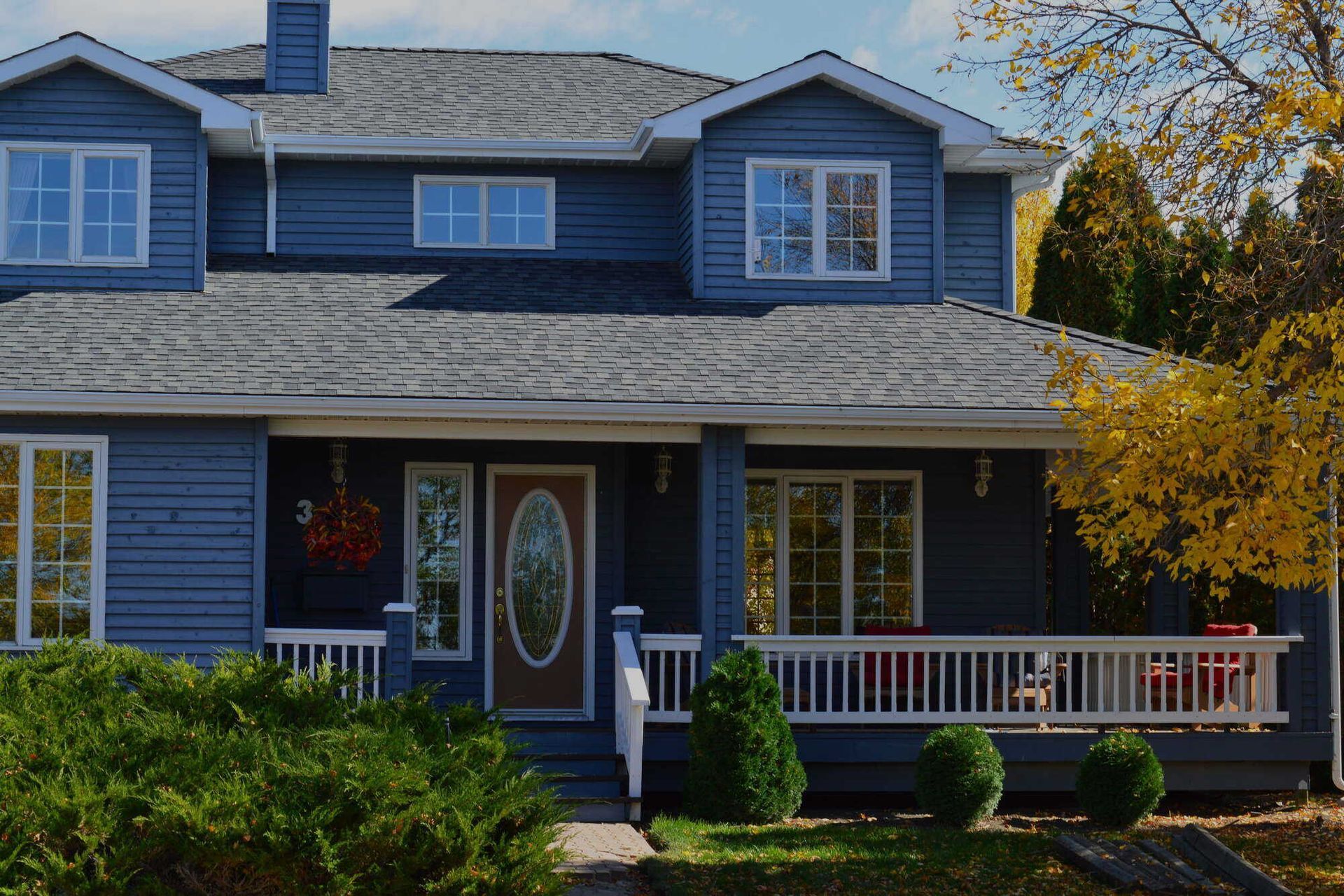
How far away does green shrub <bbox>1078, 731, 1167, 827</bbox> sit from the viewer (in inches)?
404

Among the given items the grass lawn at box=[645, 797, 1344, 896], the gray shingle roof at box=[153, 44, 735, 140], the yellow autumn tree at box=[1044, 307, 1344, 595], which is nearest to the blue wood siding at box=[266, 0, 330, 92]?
the gray shingle roof at box=[153, 44, 735, 140]

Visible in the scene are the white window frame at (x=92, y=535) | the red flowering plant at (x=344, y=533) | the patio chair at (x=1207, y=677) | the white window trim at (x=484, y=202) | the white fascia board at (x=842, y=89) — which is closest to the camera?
the white window frame at (x=92, y=535)

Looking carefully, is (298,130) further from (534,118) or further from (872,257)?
(872,257)

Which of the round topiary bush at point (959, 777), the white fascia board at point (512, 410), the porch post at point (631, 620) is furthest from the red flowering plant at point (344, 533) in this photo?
the round topiary bush at point (959, 777)

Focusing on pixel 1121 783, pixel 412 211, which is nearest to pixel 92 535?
pixel 412 211

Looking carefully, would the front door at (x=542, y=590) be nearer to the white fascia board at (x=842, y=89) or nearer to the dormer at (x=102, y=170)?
the white fascia board at (x=842, y=89)

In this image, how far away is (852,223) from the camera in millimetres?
13281

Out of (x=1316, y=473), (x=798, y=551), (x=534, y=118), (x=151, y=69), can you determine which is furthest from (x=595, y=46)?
(x=1316, y=473)

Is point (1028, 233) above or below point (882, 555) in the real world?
above

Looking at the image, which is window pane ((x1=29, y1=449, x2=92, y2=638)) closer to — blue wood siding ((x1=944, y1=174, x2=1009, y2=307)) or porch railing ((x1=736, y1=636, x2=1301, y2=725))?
porch railing ((x1=736, y1=636, x2=1301, y2=725))

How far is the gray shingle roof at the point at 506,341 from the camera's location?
Result: 10805 millimetres

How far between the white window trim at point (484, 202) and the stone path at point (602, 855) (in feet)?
19.7

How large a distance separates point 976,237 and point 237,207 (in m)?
7.19

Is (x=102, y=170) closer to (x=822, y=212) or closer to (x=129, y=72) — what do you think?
(x=129, y=72)
